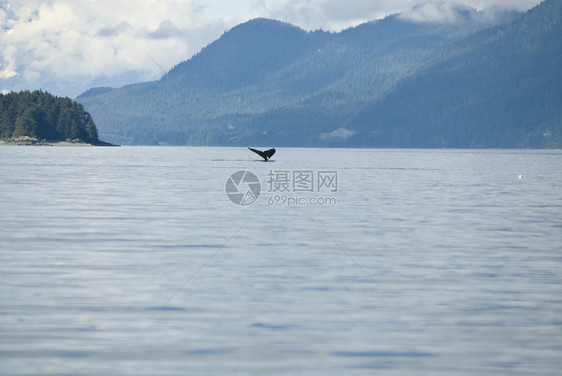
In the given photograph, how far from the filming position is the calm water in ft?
43.4

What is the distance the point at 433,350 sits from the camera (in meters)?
13.7

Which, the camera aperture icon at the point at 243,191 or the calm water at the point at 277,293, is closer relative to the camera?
the calm water at the point at 277,293

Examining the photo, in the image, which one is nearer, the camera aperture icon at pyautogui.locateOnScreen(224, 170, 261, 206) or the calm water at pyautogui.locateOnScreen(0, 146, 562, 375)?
the calm water at pyautogui.locateOnScreen(0, 146, 562, 375)

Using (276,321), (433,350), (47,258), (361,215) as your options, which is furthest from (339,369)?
(361,215)

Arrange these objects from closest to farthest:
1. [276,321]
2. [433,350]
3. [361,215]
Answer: [433,350]
[276,321]
[361,215]

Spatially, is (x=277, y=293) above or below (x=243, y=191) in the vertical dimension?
above

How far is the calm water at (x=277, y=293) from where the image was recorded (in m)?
13.2

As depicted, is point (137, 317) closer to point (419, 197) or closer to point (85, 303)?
point (85, 303)

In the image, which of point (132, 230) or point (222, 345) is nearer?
point (222, 345)

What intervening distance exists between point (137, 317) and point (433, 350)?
566 cm

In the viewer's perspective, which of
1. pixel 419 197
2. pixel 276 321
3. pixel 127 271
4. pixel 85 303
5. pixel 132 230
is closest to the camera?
pixel 276 321

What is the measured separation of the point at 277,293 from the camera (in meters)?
18.1

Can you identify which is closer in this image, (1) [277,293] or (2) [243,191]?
(1) [277,293]

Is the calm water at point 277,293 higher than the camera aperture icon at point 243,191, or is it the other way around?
the calm water at point 277,293
